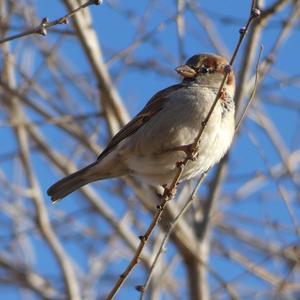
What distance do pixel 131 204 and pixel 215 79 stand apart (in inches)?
84.5

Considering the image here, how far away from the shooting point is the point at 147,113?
3846 millimetres

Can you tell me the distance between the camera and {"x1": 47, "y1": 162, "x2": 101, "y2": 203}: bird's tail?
3852mm

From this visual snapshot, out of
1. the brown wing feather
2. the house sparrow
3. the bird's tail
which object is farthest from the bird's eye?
the bird's tail

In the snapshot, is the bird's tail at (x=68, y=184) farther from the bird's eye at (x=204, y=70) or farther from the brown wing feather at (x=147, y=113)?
the bird's eye at (x=204, y=70)

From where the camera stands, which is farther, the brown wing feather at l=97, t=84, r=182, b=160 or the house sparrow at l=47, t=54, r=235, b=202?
the brown wing feather at l=97, t=84, r=182, b=160

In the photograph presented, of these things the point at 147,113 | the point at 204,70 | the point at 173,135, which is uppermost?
the point at 204,70

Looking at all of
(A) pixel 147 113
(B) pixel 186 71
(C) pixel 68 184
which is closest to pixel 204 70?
(B) pixel 186 71

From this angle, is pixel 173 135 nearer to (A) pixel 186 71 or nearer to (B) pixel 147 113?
(B) pixel 147 113

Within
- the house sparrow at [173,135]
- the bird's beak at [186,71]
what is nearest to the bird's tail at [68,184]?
the house sparrow at [173,135]

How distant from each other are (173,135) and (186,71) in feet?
1.33

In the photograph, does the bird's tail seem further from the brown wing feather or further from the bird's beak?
the bird's beak

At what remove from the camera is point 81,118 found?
493 cm

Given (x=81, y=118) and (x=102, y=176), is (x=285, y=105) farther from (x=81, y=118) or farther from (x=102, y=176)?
(x=102, y=176)

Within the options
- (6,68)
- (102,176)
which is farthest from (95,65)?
(102,176)
